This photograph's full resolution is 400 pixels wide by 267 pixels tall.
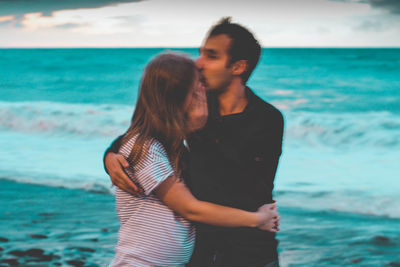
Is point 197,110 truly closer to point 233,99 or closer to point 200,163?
point 200,163

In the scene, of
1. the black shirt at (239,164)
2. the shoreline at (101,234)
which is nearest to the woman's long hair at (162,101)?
the black shirt at (239,164)

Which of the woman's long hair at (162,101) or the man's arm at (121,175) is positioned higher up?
the woman's long hair at (162,101)

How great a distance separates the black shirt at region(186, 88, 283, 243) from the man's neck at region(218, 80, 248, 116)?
133mm

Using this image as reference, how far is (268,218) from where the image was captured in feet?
6.12

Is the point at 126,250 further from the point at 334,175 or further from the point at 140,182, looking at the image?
the point at 334,175

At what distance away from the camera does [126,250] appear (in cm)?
166

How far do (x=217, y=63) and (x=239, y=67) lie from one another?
0.12 m

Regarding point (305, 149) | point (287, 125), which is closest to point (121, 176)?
point (305, 149)

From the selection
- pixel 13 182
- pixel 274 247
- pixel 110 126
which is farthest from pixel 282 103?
pixel 274 247

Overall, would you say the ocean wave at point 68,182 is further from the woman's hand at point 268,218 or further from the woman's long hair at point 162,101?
the woman's long hair at point 162,101

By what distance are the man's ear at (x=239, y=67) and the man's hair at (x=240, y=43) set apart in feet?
0.05

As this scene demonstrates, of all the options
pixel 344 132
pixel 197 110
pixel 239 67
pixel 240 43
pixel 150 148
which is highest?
pixel 240 43

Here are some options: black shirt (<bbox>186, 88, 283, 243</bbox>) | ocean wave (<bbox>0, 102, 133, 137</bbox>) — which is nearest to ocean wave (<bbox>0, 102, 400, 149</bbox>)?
ocean wave (<bbox>0, 102, 133, 137</bbox>)

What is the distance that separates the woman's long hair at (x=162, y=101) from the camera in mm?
1565
